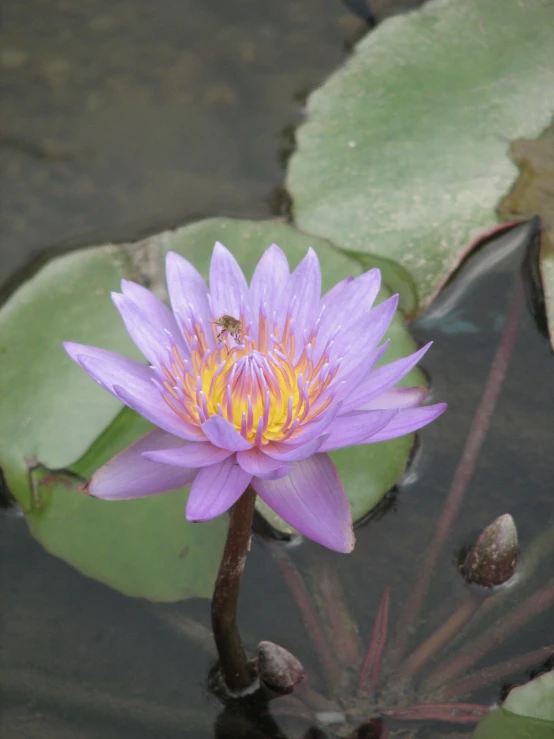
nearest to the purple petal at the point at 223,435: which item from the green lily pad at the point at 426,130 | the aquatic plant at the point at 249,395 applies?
the aquatic plant at the point at 249,395

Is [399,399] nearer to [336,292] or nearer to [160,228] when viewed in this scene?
[336,292]

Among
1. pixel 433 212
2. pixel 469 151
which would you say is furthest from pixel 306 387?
pixel 469 151

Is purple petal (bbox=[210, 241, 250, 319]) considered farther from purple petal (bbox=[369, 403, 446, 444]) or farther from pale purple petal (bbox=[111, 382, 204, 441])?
purple petal (bbox=[369, 403, 446, 444])

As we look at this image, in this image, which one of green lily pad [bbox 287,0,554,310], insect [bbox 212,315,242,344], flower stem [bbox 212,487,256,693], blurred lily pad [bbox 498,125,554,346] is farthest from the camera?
green lily pad [bbox 287,0,554,310]

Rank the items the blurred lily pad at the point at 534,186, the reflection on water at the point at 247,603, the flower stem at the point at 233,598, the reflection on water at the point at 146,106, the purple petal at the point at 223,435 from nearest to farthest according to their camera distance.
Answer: the purple petal at the point at 223,435 → the flower stem at the point at 233,598 → the reflection on water at the point at 247,603 → the blurred lily pad at the point at 534,186 → the reflection on water at the point at 146,106

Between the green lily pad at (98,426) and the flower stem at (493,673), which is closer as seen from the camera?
the flower stem at (493,673)

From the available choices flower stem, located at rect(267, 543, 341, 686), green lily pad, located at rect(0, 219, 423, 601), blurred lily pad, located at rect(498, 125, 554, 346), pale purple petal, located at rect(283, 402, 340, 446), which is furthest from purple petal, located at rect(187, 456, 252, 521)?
blurred lily pad, located at rect(498, 125, 554, 346)

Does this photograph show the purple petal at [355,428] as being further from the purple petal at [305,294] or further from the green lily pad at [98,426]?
the green lily pad at [98,426]

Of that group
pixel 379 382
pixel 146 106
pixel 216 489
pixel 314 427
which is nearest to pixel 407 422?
pixel 379 382
